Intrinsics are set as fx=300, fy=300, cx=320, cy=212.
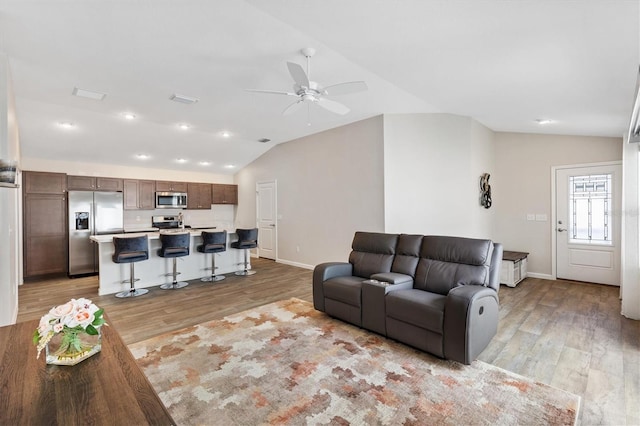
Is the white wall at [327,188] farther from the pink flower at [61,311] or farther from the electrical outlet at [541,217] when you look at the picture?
the pink flower at [61,311]

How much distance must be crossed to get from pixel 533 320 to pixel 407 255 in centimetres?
171

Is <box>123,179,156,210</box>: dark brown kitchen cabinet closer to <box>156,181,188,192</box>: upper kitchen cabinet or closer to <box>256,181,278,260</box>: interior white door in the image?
<box>156,181,188,192</box>: upper kitchen cabinet

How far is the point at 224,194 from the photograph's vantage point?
29.3 feet

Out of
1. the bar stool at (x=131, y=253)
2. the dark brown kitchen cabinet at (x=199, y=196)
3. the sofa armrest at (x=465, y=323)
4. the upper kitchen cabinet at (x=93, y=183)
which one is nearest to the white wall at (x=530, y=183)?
the sofa armrest at (x=465, y=323)

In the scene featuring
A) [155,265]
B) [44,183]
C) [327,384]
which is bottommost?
[327,384]

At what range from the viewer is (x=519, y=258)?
16.8ft

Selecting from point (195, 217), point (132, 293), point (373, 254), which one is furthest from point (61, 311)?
point (195, 217)

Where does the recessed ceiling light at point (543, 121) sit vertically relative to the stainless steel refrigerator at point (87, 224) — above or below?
above

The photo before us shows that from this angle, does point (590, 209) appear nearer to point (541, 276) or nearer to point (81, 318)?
point (541, 276)

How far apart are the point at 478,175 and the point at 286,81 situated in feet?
12.4

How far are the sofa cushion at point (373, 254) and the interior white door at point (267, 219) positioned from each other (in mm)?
3888

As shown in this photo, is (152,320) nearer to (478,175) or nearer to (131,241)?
(131,241)

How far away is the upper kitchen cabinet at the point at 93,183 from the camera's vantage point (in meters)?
6.33

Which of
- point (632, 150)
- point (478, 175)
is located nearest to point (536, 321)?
point (632, 150)
